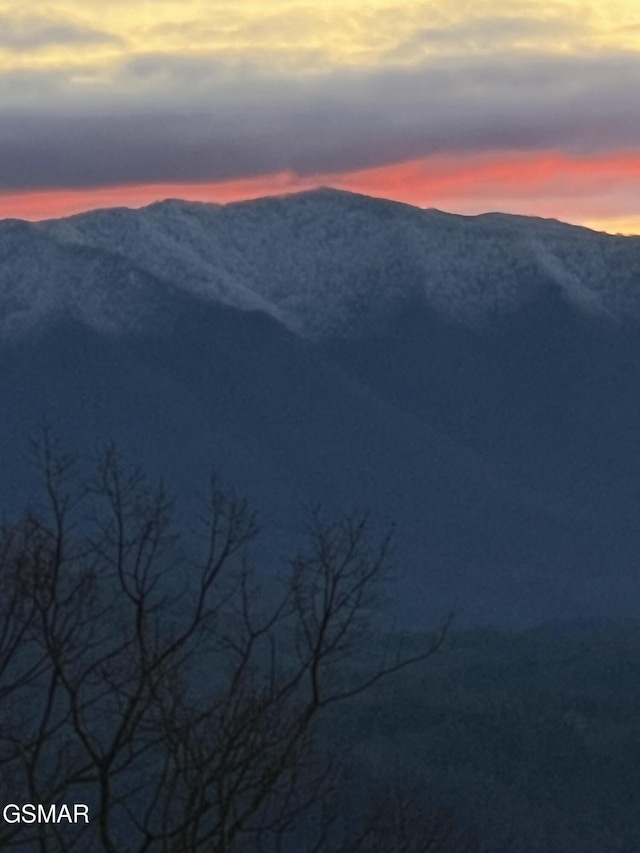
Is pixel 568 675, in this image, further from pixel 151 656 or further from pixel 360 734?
pixel 151 656

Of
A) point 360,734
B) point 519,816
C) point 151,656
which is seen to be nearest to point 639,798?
point 519,816

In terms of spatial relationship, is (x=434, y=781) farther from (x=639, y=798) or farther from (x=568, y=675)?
(x=568, y=675)

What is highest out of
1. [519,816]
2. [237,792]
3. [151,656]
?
[151,656]

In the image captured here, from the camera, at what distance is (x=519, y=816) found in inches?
3915

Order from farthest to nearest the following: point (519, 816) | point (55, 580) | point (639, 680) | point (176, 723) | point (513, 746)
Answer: point (639, 680) < point (513, 746) < point (519, 816) < point (176, 723) < point (55, 580)

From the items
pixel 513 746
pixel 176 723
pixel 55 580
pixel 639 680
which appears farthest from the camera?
pixel 639 680

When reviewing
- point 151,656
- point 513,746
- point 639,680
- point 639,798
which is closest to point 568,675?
point 639,680

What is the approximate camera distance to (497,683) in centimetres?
14438

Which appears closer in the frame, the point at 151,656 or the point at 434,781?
the point at 151,656

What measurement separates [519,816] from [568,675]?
4962 centimetres

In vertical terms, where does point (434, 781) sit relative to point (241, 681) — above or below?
below

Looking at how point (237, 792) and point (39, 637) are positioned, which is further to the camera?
point (39, 637)

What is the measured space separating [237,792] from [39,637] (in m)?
2.42

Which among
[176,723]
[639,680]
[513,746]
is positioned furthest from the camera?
[639,680]
